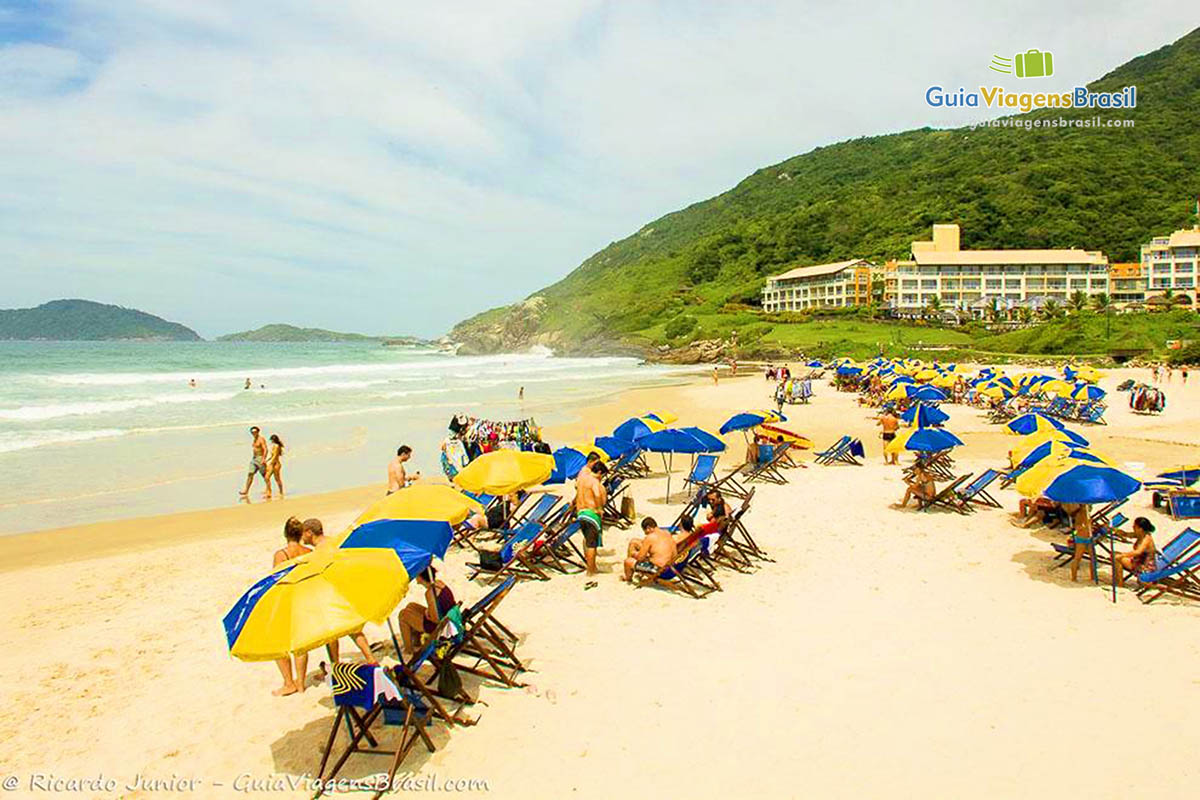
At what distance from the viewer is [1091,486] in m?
7.34

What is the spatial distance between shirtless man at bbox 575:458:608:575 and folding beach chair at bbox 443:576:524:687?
226cm

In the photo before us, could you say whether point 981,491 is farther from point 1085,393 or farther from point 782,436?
Result: point 1085,393

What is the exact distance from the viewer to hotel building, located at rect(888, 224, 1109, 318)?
86875 millimetres

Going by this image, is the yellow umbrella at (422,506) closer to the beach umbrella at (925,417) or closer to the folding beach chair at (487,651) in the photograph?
the folding beach chair at (487,651)

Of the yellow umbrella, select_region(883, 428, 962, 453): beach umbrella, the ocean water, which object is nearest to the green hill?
the ocean water

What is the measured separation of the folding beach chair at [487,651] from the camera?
17.8 ft

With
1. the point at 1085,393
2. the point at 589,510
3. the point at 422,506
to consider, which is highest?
the point at 422,506

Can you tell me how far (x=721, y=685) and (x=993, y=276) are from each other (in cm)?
10130

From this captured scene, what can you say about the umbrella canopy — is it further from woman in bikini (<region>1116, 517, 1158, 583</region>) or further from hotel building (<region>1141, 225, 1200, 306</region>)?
hotel building (<region>1141, 225, 1200, 306</region>)

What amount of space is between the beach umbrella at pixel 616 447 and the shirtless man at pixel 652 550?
3.95 meters

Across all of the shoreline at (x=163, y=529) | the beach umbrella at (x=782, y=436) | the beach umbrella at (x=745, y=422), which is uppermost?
the beach umbrella at (x=745, y=422)

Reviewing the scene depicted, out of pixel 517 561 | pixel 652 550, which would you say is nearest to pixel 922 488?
pixel 652 550

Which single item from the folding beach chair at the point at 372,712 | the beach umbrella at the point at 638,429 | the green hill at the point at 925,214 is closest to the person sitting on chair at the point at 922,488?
the beach umbrella at the point at 638,429

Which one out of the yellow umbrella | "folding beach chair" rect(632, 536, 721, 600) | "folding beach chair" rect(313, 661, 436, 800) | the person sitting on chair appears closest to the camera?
"folding beach chair" rect(313, 661, 436, 800)
